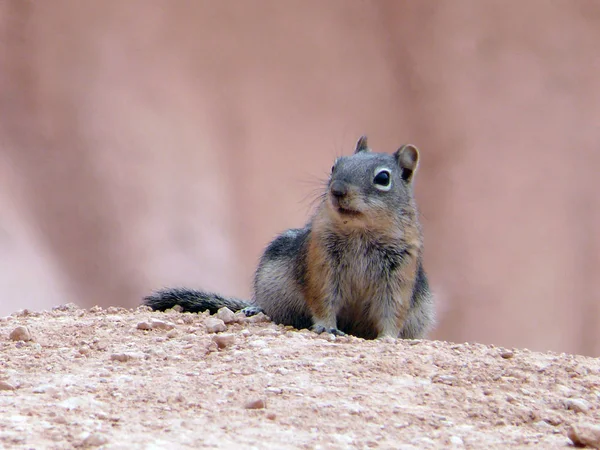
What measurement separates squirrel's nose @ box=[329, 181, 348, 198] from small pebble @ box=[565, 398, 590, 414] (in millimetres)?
Result: 1531

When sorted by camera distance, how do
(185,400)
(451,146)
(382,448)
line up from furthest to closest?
(451,146) < (185,400) < (382,448)

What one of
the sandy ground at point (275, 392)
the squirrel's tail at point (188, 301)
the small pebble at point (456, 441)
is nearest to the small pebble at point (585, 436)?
the sandy ground at point (275, 392)

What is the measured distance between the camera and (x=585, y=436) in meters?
2.11

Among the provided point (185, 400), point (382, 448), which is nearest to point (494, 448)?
point (382, 448)

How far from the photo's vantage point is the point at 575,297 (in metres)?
7.26

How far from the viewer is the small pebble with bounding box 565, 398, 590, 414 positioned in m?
2.53

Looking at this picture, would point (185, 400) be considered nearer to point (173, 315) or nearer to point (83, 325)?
point (83, 325)

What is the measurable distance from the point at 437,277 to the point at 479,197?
785 mm

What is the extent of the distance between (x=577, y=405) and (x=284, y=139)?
472 cm

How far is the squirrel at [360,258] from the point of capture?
397cm

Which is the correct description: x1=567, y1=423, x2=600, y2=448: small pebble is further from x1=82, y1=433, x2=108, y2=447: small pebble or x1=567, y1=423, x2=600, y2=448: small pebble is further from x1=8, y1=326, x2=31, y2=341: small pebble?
x1=8, y1=326, x2=31, y2=341: small pebble

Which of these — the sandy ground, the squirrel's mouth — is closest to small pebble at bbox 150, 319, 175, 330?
the sandy ground

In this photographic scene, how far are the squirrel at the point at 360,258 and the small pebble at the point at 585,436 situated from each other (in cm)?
181

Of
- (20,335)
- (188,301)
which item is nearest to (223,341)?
(20,335)
